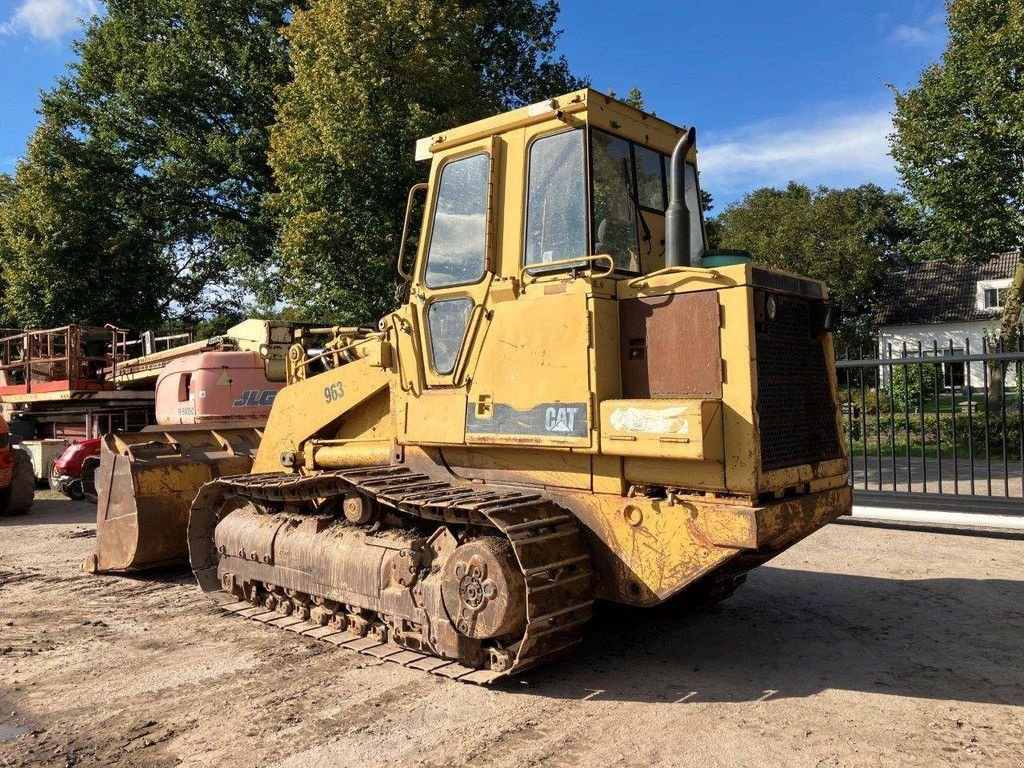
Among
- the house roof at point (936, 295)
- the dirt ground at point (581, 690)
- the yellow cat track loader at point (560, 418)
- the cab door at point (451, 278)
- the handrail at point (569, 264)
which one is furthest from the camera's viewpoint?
the house roof at point (936, 295)

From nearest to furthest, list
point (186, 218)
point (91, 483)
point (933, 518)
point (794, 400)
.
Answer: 1. point (794, 400)
2. point (933, 518)
3. point (91, 483)
4. point (186, 218)

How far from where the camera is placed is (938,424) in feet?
30.7

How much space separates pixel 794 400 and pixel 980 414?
13.6 meters

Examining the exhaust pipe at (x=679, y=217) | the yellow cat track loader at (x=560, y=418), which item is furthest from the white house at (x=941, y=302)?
the exhaust pipe at (x=679, y=217)

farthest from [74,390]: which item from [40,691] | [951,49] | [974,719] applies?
[951,49]

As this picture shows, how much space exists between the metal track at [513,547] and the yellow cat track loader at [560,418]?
0.02m

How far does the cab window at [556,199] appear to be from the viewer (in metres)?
4.94

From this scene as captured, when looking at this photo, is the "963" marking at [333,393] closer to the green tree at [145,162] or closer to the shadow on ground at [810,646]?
the shadow on ground at [810,646]

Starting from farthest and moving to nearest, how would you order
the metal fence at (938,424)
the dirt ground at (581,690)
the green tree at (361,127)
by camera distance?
the green tree at (361,127) < the metal fence at (938,424) < the dirt ground at (581,690)

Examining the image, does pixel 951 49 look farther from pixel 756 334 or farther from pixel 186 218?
pixel 186 218

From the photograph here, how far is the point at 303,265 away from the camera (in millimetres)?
16094

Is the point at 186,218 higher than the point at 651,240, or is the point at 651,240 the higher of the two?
the point at 186,218

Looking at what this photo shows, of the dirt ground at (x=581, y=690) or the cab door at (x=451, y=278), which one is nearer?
the dirt ground at (x=581, y=690)

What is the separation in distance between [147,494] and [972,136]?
64.2 ft
